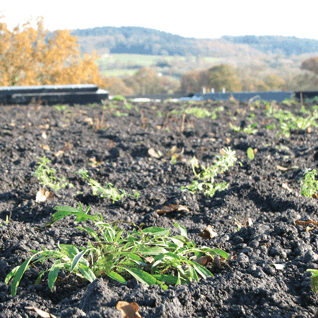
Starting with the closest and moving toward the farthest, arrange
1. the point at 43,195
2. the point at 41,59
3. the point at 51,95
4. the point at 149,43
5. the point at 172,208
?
the point at 172,208 → the point at 43,195 → the point at 51,95 → the point at 41,59 → the point at 149,43

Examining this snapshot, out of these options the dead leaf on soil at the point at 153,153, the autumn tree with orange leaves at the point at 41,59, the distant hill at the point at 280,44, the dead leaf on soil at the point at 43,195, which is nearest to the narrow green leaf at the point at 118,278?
the dead leaf on soil at the point at 43,195

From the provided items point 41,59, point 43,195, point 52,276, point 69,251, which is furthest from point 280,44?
point 52,276

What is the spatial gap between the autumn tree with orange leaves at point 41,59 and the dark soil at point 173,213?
16.3 m

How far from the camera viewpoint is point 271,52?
82375 mm

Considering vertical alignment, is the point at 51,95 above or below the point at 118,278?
above

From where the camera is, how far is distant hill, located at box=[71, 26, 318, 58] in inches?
3211

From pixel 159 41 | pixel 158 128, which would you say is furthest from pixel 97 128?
pixel 159 41

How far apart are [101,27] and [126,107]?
411 feet

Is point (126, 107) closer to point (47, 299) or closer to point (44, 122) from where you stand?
point (44, 122)

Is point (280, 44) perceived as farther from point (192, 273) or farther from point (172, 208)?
point (192, 273)

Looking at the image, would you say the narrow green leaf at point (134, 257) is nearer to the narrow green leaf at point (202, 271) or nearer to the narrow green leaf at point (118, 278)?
the narrow green leaf at point (118, 278)

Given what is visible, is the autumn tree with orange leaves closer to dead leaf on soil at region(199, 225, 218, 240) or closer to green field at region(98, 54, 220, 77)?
dead leaf on soil at region(199, 225, 218, 240)

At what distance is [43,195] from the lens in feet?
7.82

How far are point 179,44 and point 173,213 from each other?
367ft
